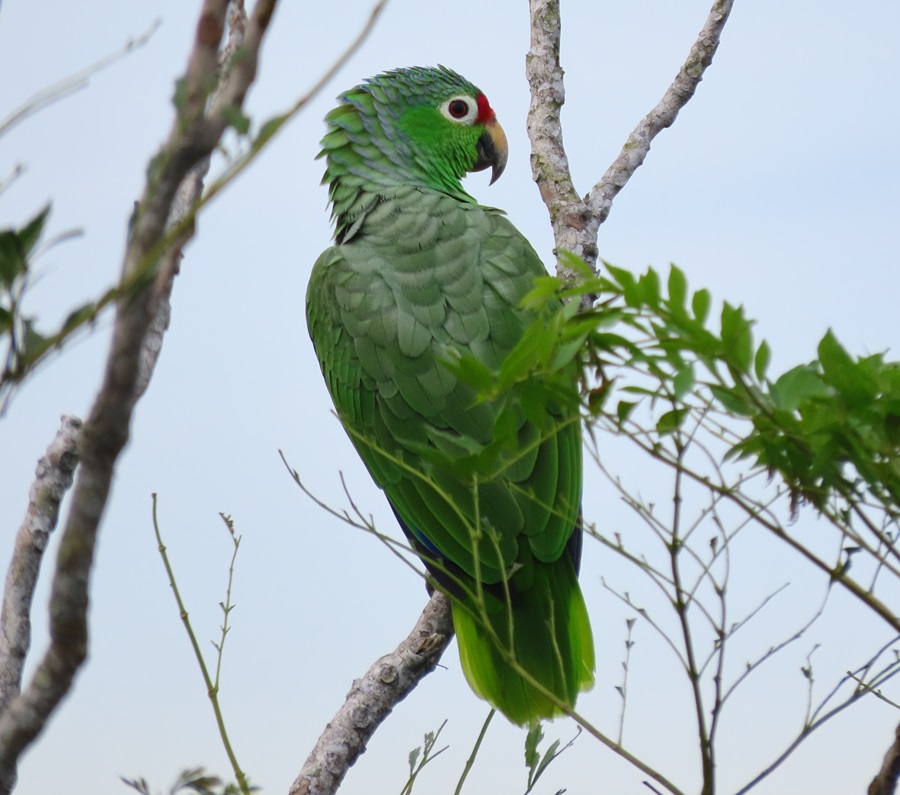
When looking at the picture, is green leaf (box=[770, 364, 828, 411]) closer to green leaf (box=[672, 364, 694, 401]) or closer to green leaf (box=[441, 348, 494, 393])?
green leaf (box=[672, 364, 694, 401])

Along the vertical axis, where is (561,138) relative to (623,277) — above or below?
above

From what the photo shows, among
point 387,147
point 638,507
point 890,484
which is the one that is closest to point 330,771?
point 638,507

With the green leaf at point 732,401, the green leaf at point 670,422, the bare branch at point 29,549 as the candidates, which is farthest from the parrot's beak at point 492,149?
the green leaf at point 732,401

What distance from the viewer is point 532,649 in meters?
2.30

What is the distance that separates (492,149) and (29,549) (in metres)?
2.19

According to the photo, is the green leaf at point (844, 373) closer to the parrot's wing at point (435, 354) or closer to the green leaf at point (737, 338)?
the green leaf at point (737, 338)

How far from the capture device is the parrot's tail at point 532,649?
229cm

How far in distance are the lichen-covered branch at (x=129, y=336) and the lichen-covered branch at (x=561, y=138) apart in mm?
2004

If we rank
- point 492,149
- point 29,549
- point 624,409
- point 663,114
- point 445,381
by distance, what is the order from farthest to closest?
point 492,149, point 663,114, point 445,381, point 29,549, point 624,409

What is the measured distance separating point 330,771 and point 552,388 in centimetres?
124

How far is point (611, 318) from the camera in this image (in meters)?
1.19

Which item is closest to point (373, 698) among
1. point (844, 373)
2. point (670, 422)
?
point (670, 422)

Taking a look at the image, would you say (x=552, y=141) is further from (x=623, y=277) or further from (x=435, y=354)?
(x=623, y=277)

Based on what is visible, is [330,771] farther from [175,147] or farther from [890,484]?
[175,147]
